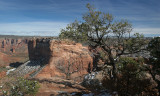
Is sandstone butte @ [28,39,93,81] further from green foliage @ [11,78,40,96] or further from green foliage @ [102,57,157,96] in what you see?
green foliage @ [11,78,40,96]

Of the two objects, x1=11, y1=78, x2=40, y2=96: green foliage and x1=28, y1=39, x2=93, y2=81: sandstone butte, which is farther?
x1=28, y1=39, x2=93, y2=81: sandstone butte

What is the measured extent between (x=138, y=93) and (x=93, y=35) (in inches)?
229

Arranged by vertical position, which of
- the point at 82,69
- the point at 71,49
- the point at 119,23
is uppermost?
the point at 119,23

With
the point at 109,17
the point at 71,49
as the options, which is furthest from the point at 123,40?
the point at 71,49

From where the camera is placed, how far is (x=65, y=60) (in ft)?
88.3

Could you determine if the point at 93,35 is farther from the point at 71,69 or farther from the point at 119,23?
the point at 71,69

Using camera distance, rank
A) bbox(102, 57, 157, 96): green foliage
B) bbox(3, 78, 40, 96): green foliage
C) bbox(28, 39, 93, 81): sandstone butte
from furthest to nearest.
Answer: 1. bbox(28, 39, 93, 81): sandstone butte
2. bbox(102, 57, 157, 96): green foliage
3. bbox(3, 78, 40, 96): green foliage

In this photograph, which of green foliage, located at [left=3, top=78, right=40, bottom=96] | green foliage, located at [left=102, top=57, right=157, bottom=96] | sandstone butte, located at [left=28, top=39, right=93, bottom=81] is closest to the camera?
green foliage, located at [left=3, top=78, right=40, bottom=96]

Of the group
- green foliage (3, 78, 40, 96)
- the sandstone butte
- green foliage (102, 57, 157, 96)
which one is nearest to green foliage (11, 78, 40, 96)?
green foliage (3, 78, 40, 96)

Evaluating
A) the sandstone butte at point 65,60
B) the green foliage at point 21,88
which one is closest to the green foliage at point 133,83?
the green foliage at point 21,88

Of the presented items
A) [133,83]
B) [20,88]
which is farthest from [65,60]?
[20,88]

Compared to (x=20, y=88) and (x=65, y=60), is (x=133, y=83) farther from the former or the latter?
(x=65, y=60)

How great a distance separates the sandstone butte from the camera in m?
25.8

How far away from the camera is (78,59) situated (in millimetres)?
28547
